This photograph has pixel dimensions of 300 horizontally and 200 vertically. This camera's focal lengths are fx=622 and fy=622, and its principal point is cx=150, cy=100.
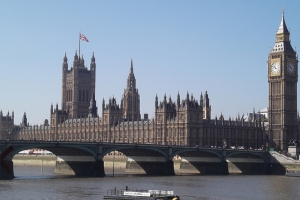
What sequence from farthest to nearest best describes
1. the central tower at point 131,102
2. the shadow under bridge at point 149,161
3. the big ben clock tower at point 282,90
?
the central tower at point 131,102 → the big ben clock tower at point 282,90 → the shadow under bridge at point 149,161

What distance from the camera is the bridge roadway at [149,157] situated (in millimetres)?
82750

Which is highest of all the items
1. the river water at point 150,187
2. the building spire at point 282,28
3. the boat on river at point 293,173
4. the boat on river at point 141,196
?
the building spire at point 282,28

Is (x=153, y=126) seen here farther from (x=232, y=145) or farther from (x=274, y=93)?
(x=274, y=93)

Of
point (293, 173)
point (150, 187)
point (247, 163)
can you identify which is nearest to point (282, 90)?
point (247, 163)

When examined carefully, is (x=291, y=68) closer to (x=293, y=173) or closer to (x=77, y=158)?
(x=293, y=173)

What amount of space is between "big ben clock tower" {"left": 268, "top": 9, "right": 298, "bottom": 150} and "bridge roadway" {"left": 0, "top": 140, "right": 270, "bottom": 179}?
90.0ft

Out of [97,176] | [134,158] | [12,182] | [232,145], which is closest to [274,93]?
[232,145]

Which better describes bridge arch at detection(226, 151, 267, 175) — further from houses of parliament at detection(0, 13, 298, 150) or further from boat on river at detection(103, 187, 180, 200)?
boat on river at detection(103, 187, 180, 200)

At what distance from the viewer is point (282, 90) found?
137125 millimetres

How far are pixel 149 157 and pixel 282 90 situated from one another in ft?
163

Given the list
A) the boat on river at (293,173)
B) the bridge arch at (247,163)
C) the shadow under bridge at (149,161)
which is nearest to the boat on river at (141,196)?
the shadow under bridge at (149,161)

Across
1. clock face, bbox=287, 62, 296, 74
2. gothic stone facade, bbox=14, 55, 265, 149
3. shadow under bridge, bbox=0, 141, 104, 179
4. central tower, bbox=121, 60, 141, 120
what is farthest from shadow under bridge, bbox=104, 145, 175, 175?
central tower, bbox=121, 60, 141, 120

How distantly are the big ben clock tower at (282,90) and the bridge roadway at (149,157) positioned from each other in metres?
27.4

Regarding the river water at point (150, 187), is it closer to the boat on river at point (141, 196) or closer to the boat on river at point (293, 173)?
the boat on river at point (141, 196)
